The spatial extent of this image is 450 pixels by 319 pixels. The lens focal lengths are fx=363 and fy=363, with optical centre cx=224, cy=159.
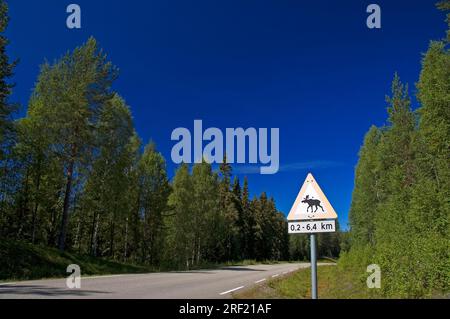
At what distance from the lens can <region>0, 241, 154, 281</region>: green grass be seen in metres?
16.9

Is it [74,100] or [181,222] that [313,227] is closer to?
[74,100]

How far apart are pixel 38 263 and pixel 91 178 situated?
34.1 ft

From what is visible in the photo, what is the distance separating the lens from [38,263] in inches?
736

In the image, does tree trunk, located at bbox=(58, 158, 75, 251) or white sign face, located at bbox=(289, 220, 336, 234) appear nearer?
white sign face, located at bbox=(289, 220, 336, 234)

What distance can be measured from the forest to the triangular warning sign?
1838 centimetres

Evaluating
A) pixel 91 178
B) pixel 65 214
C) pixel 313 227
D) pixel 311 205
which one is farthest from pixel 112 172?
pixel 313 227

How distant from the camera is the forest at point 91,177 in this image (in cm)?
2391

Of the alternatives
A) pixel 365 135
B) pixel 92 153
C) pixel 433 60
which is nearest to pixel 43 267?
pixel 92 153

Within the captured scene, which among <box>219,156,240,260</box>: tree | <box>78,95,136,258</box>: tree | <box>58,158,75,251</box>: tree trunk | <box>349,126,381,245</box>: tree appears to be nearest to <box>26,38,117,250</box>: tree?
<box>58,158,75,251</box>: tree trunk

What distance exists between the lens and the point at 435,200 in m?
18.0

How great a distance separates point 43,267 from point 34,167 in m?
15.2

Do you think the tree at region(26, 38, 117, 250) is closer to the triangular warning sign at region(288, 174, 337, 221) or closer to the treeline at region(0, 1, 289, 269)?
the treeline at region(0, 1, 289, 269)

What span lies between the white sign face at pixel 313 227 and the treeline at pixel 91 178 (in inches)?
729
